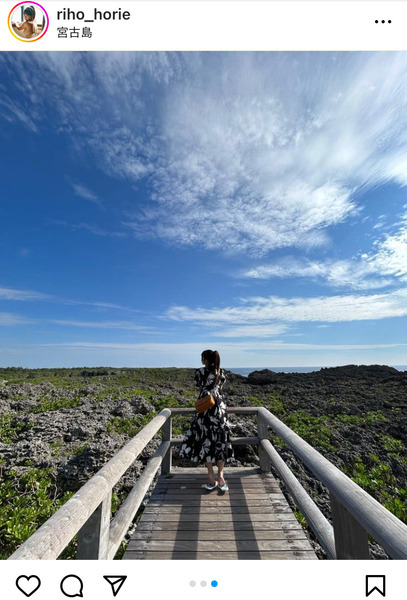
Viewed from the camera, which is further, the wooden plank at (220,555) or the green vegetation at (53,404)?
the green vegetation at (53,404)

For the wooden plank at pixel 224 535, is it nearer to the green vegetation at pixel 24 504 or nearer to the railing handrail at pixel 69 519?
the railing handrail at pixel 69 519

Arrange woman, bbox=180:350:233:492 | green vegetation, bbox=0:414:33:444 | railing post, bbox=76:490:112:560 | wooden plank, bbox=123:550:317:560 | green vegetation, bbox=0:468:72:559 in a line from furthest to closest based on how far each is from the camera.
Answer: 1. green vegetation, bbox=0:414:33:444
2. green vegetation, bbox=0:468:72:559
3. woman, bbox=180:350:233:492
4. wooden plank, bbox=123:550:317:560
5. railing post, bbox=76:490:112:560

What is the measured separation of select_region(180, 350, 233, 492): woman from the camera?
4.01 meters

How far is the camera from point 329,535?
2.21 meters

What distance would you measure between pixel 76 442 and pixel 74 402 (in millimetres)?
6448

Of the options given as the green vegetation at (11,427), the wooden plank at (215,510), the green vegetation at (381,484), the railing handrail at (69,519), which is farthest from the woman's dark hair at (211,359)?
the green vegetation at (11,427)

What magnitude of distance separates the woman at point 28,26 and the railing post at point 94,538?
3.34 meters
